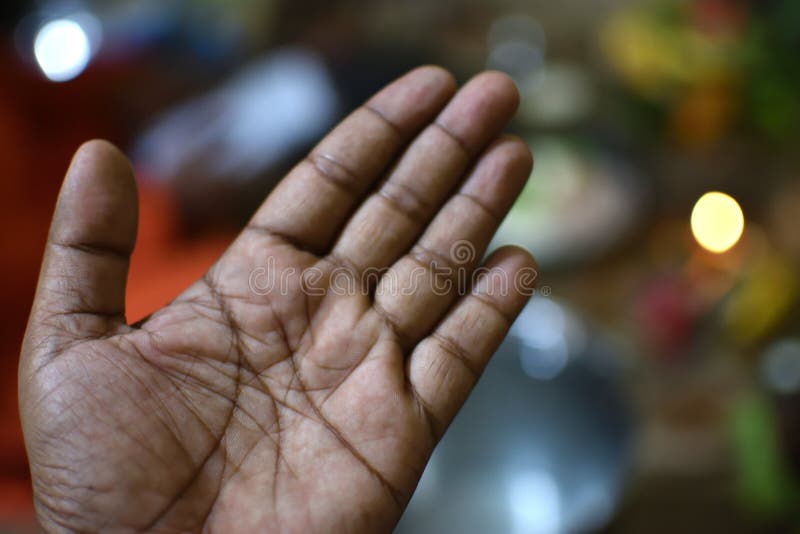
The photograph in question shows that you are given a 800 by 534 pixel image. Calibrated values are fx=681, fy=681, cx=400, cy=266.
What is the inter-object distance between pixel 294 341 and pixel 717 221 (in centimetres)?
105

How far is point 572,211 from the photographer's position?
144cm

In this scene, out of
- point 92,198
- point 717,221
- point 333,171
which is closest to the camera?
point 92,198

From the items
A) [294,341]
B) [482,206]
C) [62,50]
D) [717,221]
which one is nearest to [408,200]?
[482,206]

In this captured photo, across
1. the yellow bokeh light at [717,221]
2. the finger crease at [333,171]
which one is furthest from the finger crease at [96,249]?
the yellow bokeh light at [717,221]

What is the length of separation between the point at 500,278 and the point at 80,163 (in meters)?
0.42

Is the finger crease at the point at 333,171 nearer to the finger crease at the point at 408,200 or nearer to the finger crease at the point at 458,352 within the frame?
the finger crease at the point at 408,200

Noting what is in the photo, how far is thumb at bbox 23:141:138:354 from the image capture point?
2.00 ft

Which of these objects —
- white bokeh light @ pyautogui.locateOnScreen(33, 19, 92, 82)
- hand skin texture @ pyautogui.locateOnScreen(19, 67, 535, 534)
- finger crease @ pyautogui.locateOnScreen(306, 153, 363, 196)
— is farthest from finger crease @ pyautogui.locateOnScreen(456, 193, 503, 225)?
white bokeh light @ pyautogui.locateOnScreen(33, 19, 92, 82)

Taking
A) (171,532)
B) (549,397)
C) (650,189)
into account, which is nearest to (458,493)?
(549,397)

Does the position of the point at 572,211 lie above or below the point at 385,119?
above

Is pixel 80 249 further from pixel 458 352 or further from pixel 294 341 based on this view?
pixel 458 352

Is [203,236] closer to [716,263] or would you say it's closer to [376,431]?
[376,431]

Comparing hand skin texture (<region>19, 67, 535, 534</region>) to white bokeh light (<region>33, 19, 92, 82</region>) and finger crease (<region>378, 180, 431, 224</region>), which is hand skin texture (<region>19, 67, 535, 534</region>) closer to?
finger crease (<region>378, 180, 431, 224</region>)

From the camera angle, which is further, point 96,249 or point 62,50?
point 62,50
